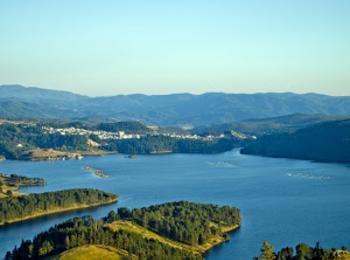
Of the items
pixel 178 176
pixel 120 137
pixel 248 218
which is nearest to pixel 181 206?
pixel 248 218

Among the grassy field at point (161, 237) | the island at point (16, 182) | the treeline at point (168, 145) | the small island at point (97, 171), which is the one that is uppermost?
the treeline at point (168, 145)

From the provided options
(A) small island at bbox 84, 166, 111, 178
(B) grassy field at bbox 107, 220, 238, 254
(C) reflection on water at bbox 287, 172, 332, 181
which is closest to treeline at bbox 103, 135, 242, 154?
(A) small island at bbox 84, 166, 111, 178

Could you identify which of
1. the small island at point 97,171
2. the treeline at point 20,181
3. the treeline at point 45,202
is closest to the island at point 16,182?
the treeline at point 20,181

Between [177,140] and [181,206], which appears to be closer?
[181,206]

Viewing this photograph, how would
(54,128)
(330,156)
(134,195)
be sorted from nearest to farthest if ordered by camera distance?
(134,195), (330,156), (54,128)

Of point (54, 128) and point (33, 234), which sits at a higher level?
point (54, 128)

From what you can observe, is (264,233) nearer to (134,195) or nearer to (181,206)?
(181,206)

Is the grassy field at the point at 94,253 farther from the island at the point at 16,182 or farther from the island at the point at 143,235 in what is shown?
the island at the point at 16,182

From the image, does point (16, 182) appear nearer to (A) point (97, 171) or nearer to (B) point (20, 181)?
(B) point (20, 181)
